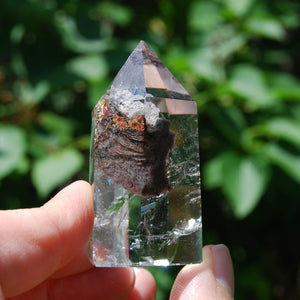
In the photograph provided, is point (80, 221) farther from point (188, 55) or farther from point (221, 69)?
point (221, 69)

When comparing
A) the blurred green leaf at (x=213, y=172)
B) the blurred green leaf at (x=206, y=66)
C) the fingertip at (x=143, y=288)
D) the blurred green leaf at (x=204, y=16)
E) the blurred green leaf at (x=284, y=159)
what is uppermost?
the blurred green leaf at (x=204, y=16)

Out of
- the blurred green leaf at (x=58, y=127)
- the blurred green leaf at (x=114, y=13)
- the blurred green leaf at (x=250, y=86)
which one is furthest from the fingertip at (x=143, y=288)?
the blurred green leaf at (x=114, y=13)

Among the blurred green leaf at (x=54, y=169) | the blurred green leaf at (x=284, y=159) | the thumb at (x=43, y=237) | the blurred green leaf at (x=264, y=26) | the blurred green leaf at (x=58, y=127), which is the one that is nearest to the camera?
the thumb at (x=43, y=237)

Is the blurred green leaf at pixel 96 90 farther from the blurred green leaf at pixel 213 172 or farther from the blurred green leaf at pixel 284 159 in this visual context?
the blurred green leaf at pixel 284 159

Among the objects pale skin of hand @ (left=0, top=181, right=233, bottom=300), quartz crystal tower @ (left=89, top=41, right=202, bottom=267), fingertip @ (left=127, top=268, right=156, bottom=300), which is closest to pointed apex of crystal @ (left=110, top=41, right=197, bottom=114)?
quartz crystal tower @ (left=89, top=41, right=202, bottom=267)

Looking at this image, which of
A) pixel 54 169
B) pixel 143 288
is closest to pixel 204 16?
pixel 54 169

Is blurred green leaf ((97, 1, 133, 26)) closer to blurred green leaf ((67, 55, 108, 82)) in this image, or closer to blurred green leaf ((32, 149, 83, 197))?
blurred green leaf ((67, 55, 108, 82))
